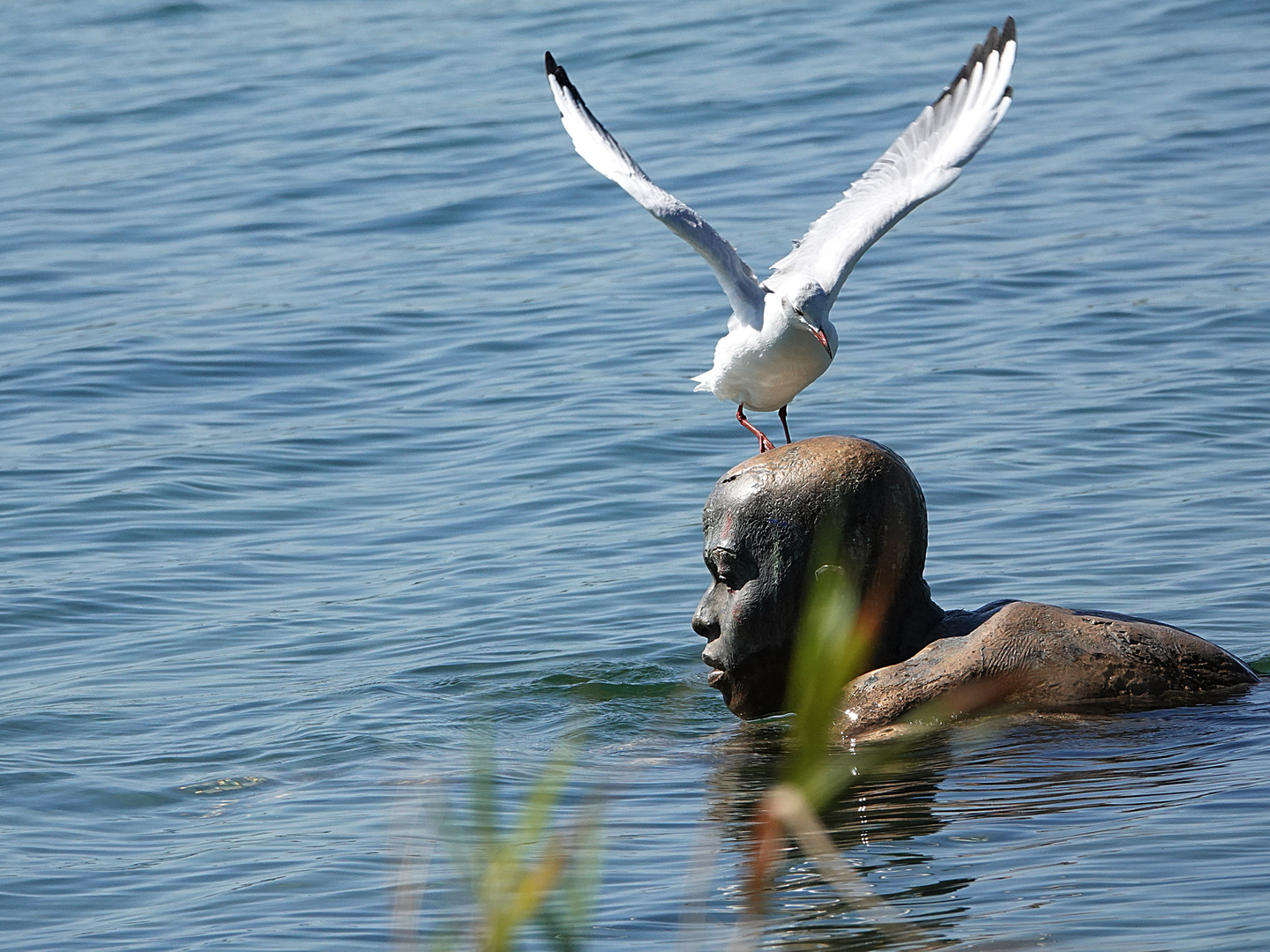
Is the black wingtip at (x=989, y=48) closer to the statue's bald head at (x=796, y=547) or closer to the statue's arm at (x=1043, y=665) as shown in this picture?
the statue's bald head at (x=796, y=547)

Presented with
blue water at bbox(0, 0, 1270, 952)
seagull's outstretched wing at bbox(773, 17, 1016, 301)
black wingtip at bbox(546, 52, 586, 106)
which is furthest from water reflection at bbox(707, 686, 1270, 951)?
black wingtip at bbox(546, 52, 586, 106)

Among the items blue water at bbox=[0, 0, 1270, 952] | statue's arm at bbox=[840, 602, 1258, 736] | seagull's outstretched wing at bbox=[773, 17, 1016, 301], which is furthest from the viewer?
seagull's outstretched wing at bbox=[773, 17, 1016, 301]

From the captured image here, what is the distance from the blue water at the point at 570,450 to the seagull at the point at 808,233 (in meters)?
1.38

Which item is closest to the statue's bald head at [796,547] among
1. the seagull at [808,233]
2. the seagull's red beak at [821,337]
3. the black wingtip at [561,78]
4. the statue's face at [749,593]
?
the statue's face at [749,593]

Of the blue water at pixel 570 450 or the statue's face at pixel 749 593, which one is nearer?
the blue water at pixel 570 450

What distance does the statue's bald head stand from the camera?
6.25m

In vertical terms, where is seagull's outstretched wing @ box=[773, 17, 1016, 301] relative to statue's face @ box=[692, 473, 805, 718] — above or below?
above

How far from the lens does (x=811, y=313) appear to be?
23.8 feet

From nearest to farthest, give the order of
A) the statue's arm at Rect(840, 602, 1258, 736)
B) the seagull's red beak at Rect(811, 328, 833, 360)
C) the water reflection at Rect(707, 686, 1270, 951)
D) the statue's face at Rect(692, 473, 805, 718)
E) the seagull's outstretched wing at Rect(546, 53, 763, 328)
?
1. the water reflection at Rect(707, 686, 1270, 951)
2. the statue's arm at Rect(840, 602, 1258, 736)
3. the statue's face at Rect(692, 473, 805, 718)
4. the seagull's red beak at Rect(811, 328, 833, 360)
5. the seagull's outstretched wing at Rect(546, 53, 763, 328)

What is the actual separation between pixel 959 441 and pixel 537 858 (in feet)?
18.8

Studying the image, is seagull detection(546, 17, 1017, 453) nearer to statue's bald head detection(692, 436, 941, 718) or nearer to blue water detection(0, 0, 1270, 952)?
statue's bald head detection(692, 436, 941, 718)

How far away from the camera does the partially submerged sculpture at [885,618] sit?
244 inches

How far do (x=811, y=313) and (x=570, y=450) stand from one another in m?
4.22

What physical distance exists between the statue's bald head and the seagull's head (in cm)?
85
